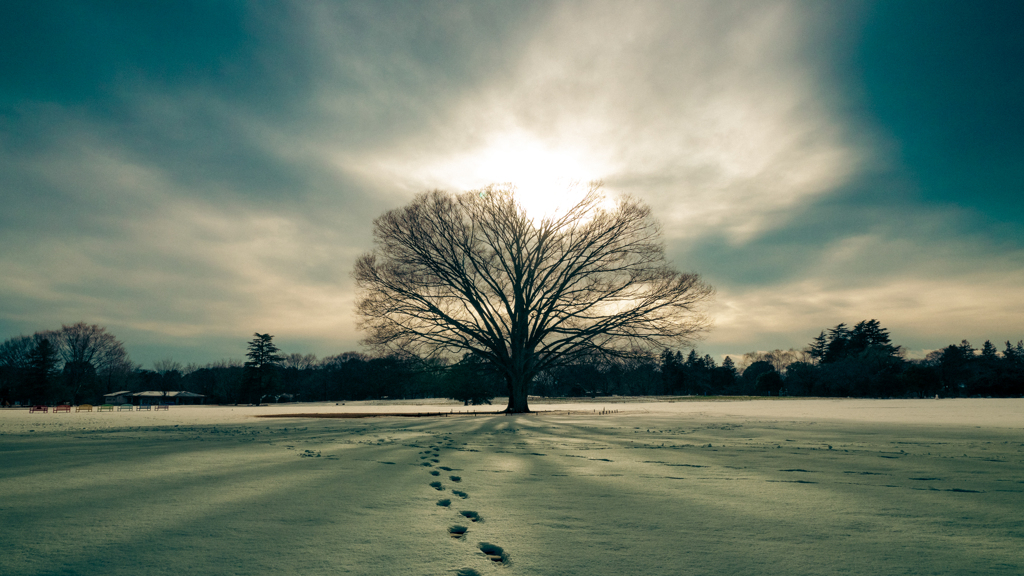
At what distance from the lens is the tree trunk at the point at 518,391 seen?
24.2 m

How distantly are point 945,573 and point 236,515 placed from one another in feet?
14.4

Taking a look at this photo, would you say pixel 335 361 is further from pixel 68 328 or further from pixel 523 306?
pixel 523 306

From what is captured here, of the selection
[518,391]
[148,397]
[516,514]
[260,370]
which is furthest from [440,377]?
[148,397]

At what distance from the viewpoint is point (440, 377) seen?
32.0 metres

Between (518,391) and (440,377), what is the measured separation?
29.6 ft

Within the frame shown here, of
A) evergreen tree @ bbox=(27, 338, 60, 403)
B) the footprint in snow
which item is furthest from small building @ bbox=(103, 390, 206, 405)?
the footprint in snow

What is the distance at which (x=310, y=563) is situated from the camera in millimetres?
2699

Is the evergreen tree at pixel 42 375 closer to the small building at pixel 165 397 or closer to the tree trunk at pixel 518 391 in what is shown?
the small building at pixel 165 397

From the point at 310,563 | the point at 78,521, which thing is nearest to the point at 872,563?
the point at 310,563

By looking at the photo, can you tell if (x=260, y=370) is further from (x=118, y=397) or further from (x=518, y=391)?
(x=518, y=391)

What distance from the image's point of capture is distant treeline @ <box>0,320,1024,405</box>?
25.0m

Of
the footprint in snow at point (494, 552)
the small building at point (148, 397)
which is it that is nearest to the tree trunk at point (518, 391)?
the footprint in snow at point (494, 552)

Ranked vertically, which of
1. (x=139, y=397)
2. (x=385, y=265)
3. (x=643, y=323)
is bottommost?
(x=139, y=397)

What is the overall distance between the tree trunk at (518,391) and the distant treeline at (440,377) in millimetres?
1156
